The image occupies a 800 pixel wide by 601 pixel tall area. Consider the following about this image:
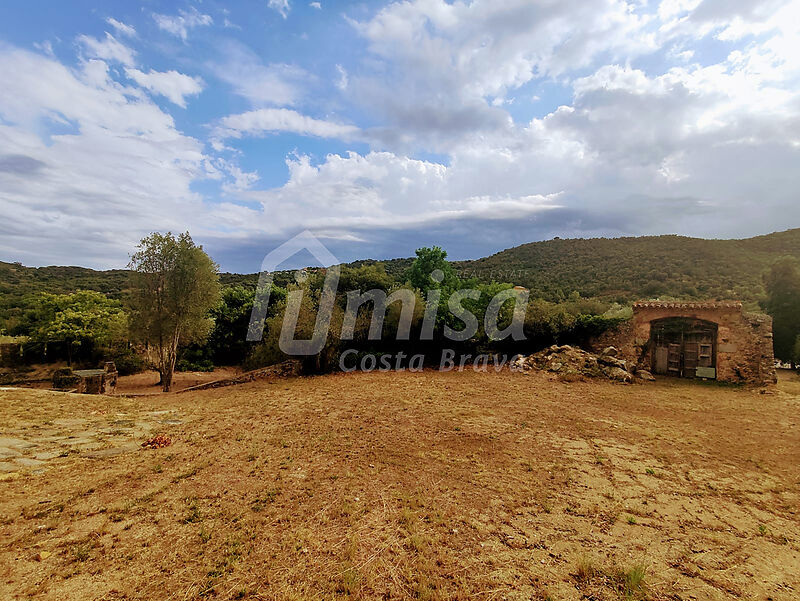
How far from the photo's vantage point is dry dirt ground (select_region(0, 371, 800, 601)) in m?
2.92

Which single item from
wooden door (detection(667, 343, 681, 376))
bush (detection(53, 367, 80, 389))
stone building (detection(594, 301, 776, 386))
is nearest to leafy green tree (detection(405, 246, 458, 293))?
stone building (detection(594, 301, 776, 386))

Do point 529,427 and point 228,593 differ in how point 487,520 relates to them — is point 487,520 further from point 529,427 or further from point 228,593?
point 529,427

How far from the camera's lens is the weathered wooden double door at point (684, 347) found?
12758mm

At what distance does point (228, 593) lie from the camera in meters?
2.70

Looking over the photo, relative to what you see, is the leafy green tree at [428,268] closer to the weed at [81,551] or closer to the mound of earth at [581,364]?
the mound of earth at [581,364]

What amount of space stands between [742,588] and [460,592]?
245 centimetres

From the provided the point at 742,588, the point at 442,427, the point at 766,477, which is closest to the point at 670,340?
the point at 766,477

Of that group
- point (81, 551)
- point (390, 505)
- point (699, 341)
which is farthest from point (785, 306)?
point (81, 551)

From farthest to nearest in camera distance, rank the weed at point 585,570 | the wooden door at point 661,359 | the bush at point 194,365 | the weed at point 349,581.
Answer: the bush at point 194,365
the wooden door at point 661,359
the weed at point 585,570
the weed at point 349,581

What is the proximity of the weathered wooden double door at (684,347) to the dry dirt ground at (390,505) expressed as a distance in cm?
539

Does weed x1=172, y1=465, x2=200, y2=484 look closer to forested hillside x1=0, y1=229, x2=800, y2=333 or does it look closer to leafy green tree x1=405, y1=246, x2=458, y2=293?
leafy green tree x1=405, y1=246, x2=458, y2=293

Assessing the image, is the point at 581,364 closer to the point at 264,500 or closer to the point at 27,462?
the point at 264,500

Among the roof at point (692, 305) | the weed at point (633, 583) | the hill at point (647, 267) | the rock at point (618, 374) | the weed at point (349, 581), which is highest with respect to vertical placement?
the hill at point (647, 267)

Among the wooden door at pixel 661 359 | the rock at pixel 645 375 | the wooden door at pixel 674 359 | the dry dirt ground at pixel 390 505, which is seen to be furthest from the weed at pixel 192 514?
the wooden door at pixel 674 359
